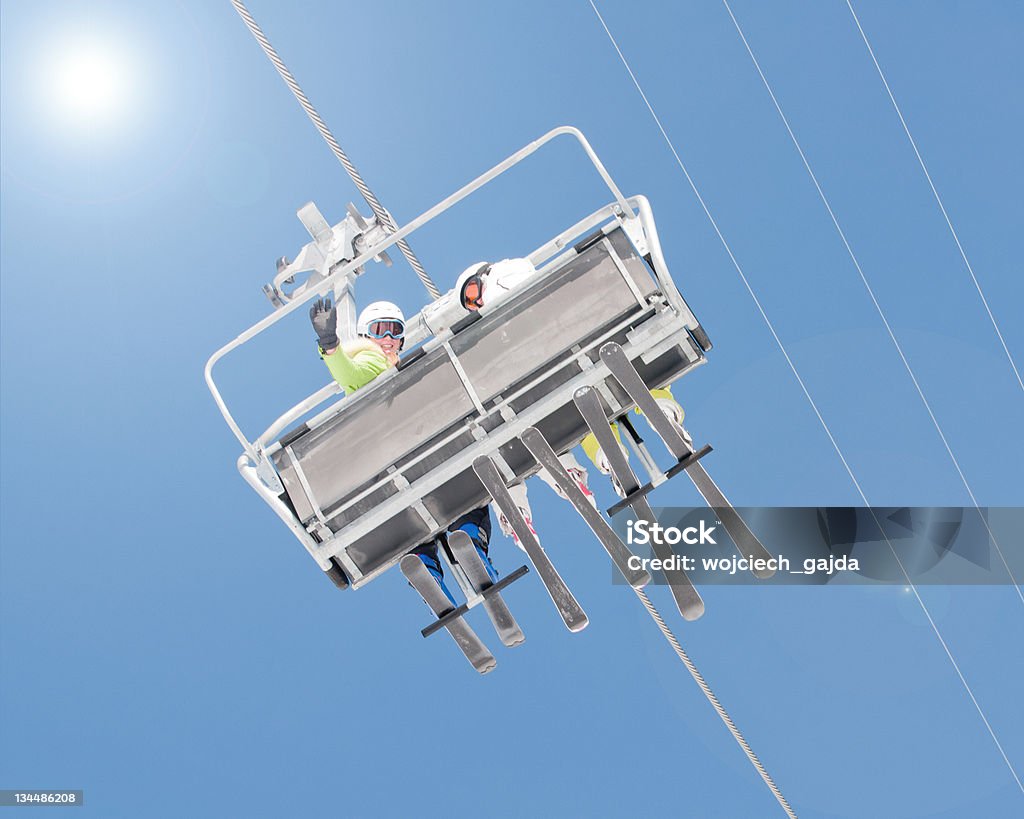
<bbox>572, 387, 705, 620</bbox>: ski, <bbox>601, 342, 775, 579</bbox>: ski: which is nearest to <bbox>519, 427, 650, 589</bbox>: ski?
<bbox>572, 387, 705, 620</bbox>: ski

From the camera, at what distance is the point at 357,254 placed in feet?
30.8

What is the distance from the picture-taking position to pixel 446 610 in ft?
Answer: 26.6

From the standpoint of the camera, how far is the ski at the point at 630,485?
7641 millimetres

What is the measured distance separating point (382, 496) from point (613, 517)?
1477 mm

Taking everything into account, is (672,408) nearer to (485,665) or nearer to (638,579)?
(638,579)

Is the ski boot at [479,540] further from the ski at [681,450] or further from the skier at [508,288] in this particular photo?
the ski at [681,450]

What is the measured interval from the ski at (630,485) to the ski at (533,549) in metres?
0.59

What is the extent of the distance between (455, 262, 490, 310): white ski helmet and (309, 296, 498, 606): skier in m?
0.46

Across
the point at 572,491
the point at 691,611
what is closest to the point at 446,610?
the point at 572,491

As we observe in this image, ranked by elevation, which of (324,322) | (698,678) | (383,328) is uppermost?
(324,322)

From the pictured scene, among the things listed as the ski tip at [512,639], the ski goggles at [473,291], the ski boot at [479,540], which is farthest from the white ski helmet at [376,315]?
the ski tip at [512,639]

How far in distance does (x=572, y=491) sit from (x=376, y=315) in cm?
205

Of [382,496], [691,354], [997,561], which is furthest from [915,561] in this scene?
[382,496]

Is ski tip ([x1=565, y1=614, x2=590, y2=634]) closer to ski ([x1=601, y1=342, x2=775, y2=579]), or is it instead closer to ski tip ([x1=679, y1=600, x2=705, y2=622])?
ski tip ([x1=679, y1=600, x2=705, y2=622])
